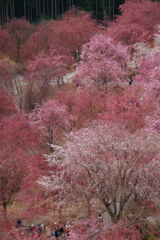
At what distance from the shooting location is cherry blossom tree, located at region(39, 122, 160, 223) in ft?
43.0

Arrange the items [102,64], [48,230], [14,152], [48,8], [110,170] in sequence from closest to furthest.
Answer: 1. [110,170]
2. [48,230]
3. [14,152]
4. [102,64]
5. [48,8]

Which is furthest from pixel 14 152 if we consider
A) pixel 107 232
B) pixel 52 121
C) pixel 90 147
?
pixel 107 232

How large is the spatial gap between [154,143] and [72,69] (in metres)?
25.5

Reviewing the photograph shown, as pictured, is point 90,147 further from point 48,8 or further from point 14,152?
point 48,8

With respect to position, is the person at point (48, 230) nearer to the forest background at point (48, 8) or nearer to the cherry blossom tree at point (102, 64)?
the cherry blossom tree at point (102, 64)

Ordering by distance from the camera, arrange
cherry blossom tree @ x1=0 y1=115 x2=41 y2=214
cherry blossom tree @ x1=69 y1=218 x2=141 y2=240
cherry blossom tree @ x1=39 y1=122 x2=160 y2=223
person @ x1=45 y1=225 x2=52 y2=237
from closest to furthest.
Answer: cherry blossom tree @ x1=69 y1=218 x2=141 y2=240 → cherry blossom tree @ x1=39 y1=122 x2=160 y2=223 → person @ x1=45 y1=225 x2=52 y2=237 → cherry blossom tree @ x1=0 y1=115 x2=41 y2=214

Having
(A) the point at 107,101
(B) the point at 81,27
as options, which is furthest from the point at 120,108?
(B) the point at 81,27

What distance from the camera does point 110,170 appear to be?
13367mm

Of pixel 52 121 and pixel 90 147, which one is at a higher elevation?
pixel 90 147

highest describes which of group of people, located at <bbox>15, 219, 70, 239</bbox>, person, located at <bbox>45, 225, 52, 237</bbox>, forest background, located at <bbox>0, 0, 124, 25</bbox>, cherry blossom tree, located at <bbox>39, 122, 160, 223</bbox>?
forest background, located at <bbox>0, 0, 124, 25</bbox>

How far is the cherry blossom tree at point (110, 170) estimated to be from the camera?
13.1m

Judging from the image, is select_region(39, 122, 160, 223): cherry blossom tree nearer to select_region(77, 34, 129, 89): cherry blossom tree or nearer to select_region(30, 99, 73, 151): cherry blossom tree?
select_region(30, 99, 73, 151): cherry blossom tree

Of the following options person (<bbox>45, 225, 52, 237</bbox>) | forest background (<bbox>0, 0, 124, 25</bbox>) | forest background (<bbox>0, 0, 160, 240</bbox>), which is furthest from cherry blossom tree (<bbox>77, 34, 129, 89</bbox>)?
forest background (<bbox>0, 0, 124, 25</bbox>)

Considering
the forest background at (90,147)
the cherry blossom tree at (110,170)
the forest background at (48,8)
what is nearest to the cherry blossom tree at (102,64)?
the forest background at (90,147)
